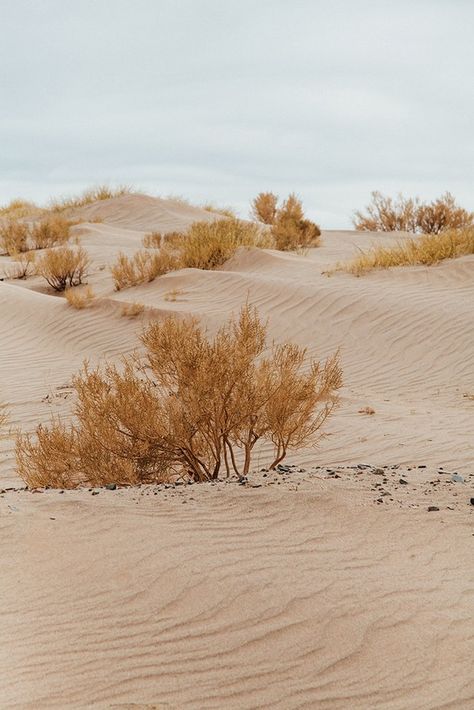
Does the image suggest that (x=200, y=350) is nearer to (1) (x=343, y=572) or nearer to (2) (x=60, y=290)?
(1) (x=343, y=572)

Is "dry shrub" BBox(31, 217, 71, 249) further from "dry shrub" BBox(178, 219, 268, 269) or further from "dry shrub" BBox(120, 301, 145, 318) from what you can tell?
"dry shrub" BBox(120, 301, 145, 318)

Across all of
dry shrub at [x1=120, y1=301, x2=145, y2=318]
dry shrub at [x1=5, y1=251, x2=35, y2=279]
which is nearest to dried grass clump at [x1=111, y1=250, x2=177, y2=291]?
dry shrub at [x1=120, y1=301, x2=145, y2=318]

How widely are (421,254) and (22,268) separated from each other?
9.79 meters

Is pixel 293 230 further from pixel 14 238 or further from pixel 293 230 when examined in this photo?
pixel 14 238

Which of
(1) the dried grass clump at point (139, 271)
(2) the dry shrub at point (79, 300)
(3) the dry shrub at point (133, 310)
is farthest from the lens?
(1) the dried grass clump at point (139, 271)

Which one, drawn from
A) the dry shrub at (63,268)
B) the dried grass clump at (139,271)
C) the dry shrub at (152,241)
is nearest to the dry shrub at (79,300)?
the dried grass clump at (139,271)

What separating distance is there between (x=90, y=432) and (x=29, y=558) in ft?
5.95

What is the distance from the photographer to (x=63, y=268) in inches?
817

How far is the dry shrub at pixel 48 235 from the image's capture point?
27.4m

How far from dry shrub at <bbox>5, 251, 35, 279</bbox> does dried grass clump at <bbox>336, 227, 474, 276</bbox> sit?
791 cm

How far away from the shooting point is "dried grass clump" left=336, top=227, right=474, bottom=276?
62.2 feet

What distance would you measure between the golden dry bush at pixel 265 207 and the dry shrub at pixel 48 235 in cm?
923

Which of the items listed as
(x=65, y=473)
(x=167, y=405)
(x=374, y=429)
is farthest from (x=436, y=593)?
(x=374, y=429)

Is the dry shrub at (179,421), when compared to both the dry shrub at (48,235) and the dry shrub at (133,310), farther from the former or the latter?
the dry shrub at (48,235)
